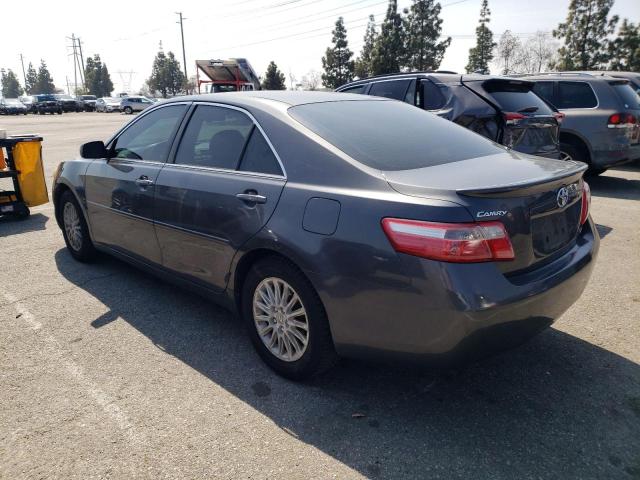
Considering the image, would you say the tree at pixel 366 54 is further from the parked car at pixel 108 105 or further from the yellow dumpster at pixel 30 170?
the yellow dumpster at pixel 30 170

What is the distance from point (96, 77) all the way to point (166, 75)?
66.0ft

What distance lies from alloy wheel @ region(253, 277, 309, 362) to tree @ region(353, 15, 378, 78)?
51423 mm

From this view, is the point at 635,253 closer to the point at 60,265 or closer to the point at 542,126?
the point at 542,126

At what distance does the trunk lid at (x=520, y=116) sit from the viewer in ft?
19.3

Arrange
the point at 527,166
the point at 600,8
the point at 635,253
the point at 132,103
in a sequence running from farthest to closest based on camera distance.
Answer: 1. the point at 132,103
2. the point at 600,8
3. the point at 635,253
4. the point at 527,166

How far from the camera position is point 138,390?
2.87 metres

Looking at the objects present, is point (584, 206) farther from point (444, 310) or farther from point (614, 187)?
point (614, 187)

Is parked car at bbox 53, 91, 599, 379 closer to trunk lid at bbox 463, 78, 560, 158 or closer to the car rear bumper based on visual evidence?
the car rear bumper

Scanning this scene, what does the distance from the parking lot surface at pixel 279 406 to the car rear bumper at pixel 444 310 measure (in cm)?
13

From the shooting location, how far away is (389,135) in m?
3.02

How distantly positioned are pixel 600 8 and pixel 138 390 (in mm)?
37843

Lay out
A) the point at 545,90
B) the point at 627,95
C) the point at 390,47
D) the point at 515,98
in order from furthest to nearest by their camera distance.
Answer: the point at 390,47
the point at 545,90
the point at 627,95
the point at 515,98

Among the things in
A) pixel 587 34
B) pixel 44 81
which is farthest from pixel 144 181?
pixel 44 81

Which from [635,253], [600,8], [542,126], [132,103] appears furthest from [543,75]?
[132,103]
